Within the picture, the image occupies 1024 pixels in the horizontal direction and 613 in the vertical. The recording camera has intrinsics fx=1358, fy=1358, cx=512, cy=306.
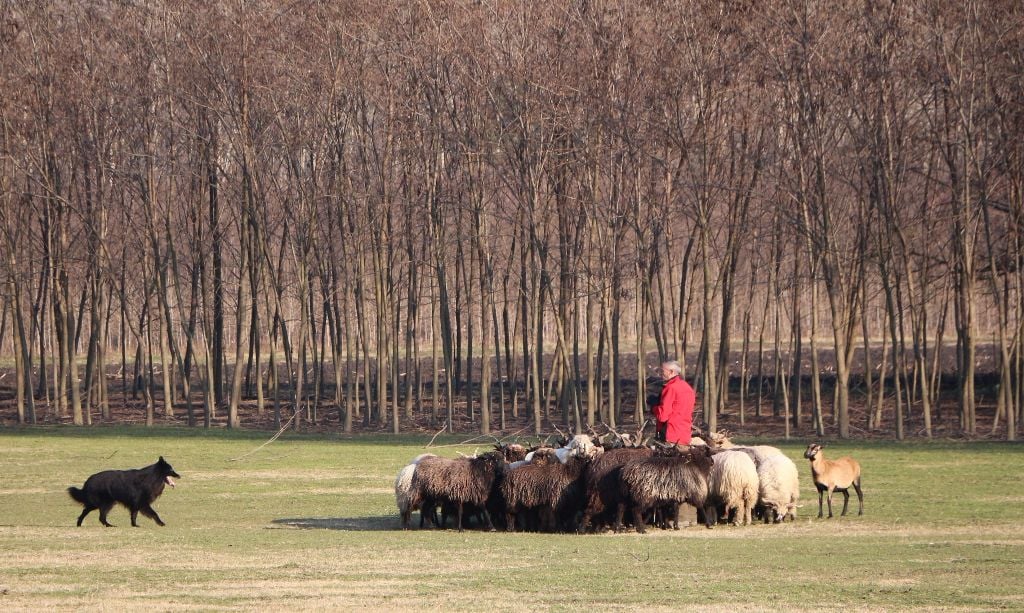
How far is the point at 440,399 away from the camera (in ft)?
189

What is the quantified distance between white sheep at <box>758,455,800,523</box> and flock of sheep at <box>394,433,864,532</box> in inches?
0.6

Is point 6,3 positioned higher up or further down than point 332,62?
higher up

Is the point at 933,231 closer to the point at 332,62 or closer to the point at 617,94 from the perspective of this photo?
the point at 617,94

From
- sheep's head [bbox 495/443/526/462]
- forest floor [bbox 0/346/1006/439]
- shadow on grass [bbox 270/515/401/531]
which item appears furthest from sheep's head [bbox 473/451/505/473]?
forest floor [bbox 0/346/1006/439]

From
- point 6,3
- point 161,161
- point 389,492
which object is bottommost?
point 389,492

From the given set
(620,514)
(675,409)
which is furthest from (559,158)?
(620,514)

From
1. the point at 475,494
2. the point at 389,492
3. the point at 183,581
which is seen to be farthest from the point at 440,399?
the point at 183,581

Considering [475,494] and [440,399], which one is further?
[440,399]

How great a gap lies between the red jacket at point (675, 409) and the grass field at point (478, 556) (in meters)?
1.42

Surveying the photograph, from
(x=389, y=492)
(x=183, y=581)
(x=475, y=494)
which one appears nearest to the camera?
(x=183, y=581)

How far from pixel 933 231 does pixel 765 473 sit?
24.1m

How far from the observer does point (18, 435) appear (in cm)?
4094

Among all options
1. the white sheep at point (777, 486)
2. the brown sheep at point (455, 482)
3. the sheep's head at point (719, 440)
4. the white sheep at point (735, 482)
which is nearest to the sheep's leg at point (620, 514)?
the white sheep at point (735, 482)

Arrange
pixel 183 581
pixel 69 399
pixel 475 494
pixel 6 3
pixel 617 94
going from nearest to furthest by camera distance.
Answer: pixel 183 581 → pixel 475 494 → pixel 617 94 → pixel 6 3 → pixel 69 399
